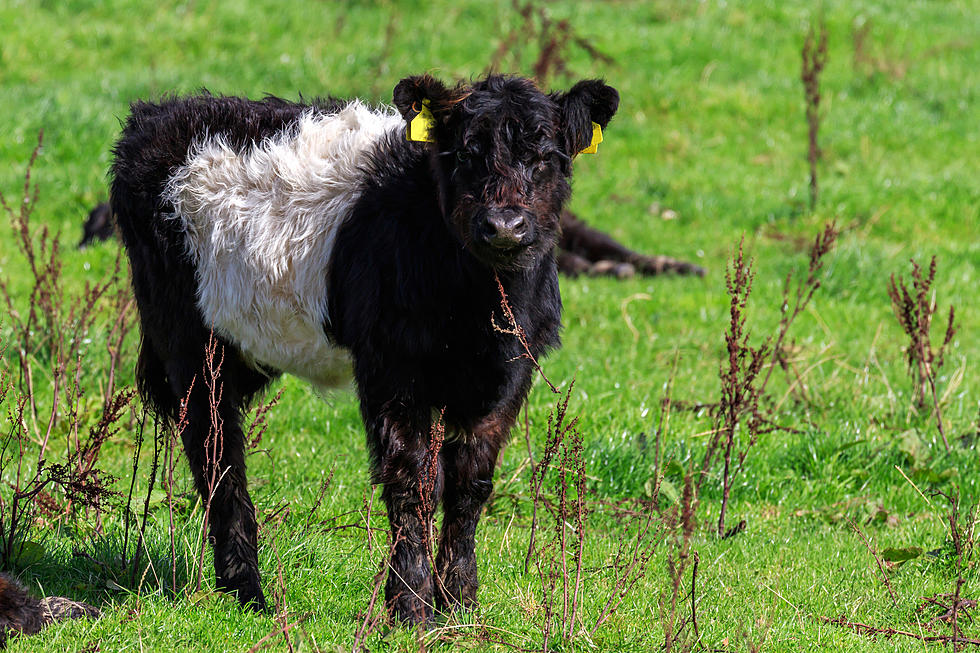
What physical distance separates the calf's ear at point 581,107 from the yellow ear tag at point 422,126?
0.52 m

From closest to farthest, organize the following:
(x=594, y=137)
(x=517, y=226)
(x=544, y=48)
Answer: (x=517, y=226), (x=594, y=137), (x=544, y=48)

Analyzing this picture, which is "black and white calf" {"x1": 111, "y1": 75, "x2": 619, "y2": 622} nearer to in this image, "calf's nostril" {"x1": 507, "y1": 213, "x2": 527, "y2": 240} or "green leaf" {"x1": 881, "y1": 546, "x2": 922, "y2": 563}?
"calf's nostril" {"x1": 507, "y1": 213, "x2": 527, "y2": 240}

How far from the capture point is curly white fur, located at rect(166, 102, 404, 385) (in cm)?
458

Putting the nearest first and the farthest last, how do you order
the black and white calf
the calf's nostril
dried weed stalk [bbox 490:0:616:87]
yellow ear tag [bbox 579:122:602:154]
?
the calf's nostril → the black and white calf → yellow ear tag [bbox 579:122:602:154] → dried weed stalk [bbox 490:0:616:87]

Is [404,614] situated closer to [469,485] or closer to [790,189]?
[469,485]

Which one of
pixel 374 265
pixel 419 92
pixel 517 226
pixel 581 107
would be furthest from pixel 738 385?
pixel 419 92

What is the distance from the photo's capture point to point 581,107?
4.39m

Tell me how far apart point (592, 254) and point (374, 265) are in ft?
20.3

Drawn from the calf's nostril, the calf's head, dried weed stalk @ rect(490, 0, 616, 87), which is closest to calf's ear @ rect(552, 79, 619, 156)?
the calf's head

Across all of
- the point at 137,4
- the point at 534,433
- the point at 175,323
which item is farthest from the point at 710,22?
the point at 175,323

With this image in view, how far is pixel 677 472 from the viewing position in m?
5.82

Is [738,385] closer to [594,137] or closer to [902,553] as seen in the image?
[902,553]

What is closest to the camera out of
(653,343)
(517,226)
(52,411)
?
(517,226)

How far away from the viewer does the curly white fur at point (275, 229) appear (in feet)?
15.0
